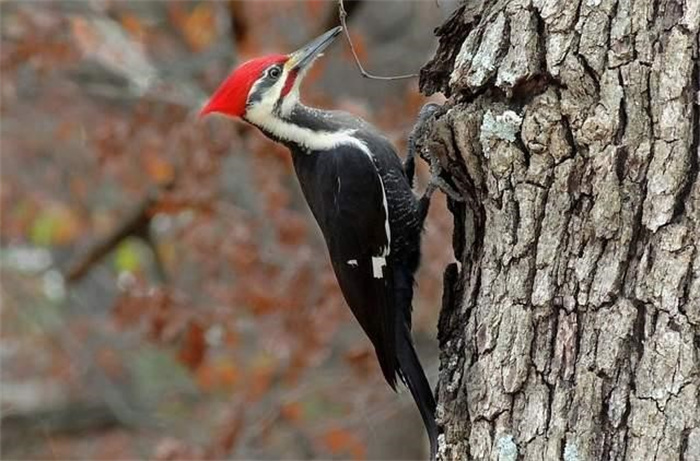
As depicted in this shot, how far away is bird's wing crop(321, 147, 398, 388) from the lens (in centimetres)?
300

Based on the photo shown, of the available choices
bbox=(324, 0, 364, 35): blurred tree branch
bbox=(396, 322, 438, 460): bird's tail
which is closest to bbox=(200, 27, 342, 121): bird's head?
bbox=(396, 322, 438, 460): bird's tail

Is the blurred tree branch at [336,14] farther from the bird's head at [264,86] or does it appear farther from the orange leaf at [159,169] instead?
the bird's head at [264,86]

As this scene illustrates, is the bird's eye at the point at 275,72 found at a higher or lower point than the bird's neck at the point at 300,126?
higher

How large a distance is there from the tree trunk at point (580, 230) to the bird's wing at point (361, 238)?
652 millimetres

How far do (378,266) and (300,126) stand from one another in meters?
0.46

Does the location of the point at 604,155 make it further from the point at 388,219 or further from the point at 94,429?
the point at 94,429

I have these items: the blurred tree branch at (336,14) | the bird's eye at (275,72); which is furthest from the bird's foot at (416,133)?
the blurred tree branch at (336,14)

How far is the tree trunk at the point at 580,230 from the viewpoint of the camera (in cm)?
205

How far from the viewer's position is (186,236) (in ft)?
20.3

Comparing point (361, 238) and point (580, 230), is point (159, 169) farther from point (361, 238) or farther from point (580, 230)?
point (580, 230)

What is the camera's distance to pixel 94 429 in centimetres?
661

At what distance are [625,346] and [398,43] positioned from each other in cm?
448

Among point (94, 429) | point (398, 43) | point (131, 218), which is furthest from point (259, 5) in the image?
point (94, 429)

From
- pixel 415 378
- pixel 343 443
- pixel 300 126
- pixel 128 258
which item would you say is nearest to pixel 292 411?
pixel 343 443
